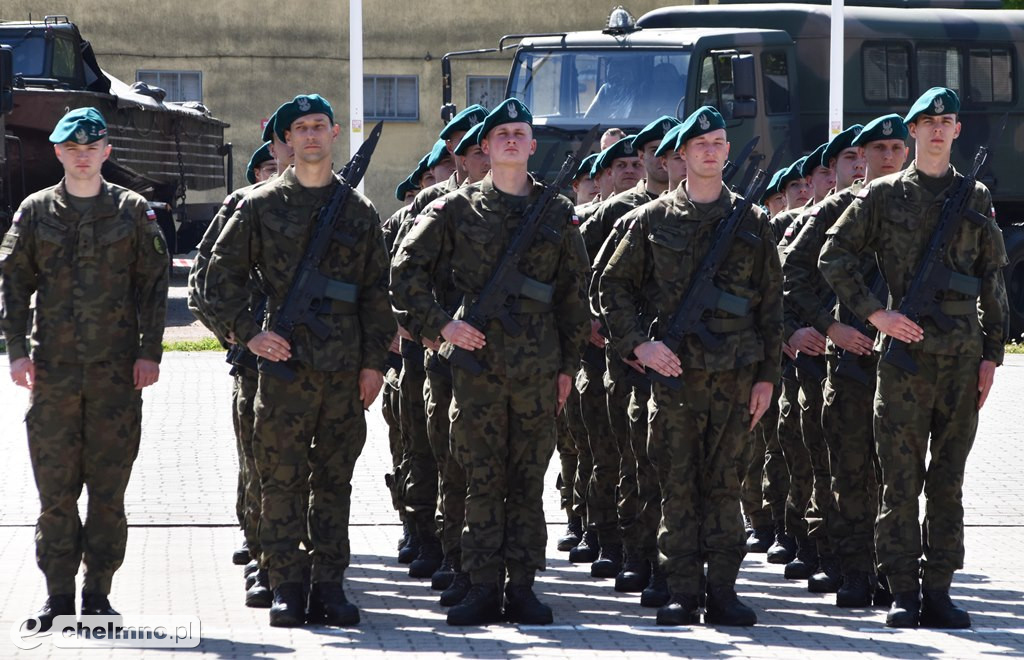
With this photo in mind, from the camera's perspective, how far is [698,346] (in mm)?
7148

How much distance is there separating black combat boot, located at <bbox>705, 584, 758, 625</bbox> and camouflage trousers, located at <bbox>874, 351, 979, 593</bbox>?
0.60 meters

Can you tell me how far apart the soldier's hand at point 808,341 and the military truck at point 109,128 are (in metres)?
12.5

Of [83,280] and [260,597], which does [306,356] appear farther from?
[260,597]

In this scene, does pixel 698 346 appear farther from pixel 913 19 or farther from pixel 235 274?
pixel 913 19

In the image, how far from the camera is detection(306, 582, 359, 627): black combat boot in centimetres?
706

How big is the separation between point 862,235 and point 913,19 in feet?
44.0

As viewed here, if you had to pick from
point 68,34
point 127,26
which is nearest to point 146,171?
point 68,34

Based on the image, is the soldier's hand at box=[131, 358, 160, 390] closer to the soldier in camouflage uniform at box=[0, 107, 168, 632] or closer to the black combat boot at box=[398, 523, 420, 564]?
the soldier in camouflage uniform at box=[0, 107, 168, 632]

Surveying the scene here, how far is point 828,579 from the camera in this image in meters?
7.92

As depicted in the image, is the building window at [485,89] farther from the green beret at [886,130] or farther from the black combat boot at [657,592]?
the black combat boot at [657,592]

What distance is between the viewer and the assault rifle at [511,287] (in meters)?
7.11

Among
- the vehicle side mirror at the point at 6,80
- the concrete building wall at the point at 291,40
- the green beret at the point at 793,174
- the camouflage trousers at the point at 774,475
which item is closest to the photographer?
the camouflage trousers at the point at 774,475

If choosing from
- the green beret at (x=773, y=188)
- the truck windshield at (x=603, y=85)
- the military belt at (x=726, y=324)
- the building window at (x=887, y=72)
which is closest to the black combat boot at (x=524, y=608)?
the military belt at (x=726, y=324)

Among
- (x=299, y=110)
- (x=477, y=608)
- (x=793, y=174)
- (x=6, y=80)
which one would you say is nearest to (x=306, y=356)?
(x=299, y=110)
